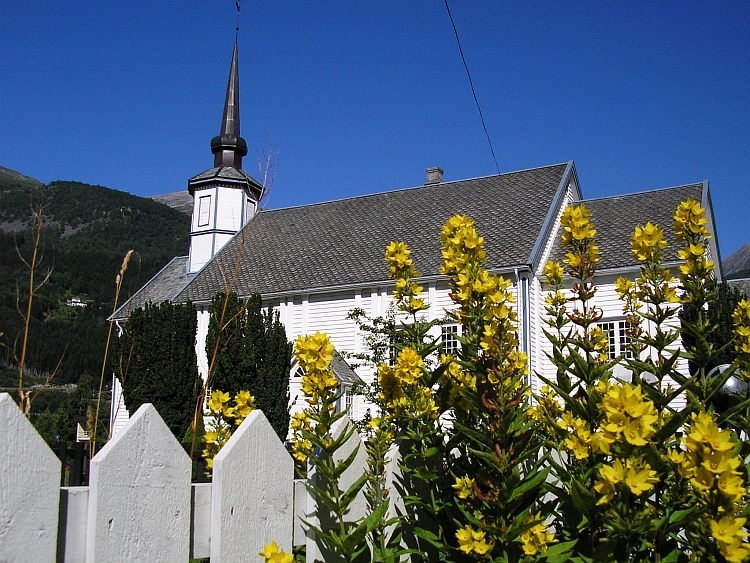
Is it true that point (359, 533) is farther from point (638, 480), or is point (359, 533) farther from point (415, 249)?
point (415, 249)

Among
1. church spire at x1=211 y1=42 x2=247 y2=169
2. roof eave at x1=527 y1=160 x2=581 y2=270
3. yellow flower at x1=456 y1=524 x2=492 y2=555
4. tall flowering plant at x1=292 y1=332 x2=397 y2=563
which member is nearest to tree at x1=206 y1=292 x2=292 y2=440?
roof eave at x1=527 y1=160 x2=581 y2=270

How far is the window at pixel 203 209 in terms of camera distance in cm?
Result: 2947

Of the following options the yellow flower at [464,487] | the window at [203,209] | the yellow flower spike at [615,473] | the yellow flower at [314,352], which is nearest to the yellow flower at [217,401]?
the yellow flower at [314,352]

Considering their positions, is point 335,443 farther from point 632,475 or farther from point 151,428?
point 632,475

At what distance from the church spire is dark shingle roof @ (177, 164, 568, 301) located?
5.50 meters

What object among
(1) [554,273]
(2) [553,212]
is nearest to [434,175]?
(2) [553,212]

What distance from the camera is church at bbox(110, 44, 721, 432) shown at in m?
18.6

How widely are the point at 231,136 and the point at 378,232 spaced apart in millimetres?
11506

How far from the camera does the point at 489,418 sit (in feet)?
8.48

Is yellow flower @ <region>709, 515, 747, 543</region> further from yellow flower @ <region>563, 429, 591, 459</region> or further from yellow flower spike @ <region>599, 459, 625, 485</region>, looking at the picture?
yellow flower @ <region>563, 429, 591, 459</region>

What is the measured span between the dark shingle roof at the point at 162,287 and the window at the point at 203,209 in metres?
2.87

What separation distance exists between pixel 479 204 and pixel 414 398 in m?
20.5

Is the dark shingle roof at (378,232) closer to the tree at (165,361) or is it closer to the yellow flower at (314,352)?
the tree at (165,361)

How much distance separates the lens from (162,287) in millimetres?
31281
